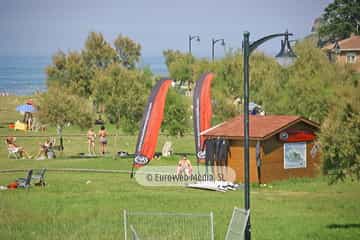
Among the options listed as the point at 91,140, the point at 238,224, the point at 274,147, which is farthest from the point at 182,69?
the point at 238,224

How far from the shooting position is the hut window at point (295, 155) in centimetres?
3491

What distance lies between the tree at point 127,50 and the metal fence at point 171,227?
244 feet

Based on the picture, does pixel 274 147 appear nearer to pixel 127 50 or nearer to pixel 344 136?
pixel 344 136

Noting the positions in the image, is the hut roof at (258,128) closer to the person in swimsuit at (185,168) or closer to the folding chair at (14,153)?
the person in swimsuit at (185,168)

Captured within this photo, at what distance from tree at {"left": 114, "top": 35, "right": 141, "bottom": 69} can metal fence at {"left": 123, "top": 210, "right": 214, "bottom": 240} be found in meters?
74.3

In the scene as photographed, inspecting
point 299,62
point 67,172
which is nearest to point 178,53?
point 299,62

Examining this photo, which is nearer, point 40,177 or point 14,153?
point 40,177

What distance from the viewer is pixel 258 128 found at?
3478 cm

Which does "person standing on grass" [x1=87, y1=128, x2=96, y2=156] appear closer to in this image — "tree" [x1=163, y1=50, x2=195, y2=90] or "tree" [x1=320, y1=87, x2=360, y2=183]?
"tree" [x1=320, y1=87, x2=360, y2=183]

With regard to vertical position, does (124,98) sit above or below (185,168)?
above

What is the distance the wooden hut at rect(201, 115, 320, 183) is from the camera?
3381 cm

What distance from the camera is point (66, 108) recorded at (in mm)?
47469

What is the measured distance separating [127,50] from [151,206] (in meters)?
70.6

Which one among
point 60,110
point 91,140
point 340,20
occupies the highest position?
point 340,20
